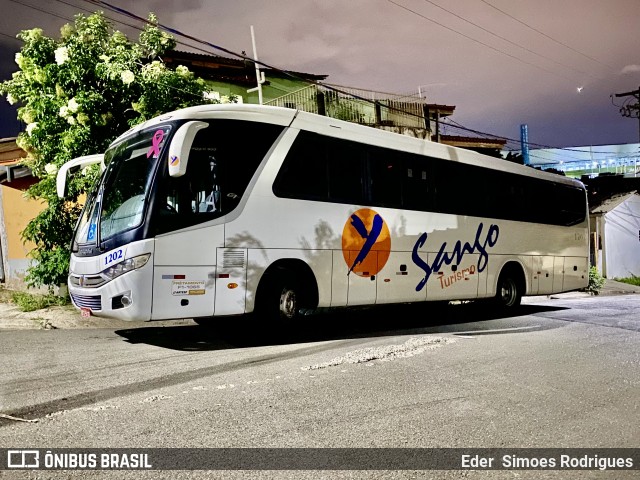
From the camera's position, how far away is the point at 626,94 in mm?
42500

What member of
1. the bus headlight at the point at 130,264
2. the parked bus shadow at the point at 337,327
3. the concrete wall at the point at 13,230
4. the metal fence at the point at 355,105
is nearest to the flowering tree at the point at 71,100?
the parked bus shadow at the point at 337,327

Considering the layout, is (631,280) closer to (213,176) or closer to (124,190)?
(213,176)

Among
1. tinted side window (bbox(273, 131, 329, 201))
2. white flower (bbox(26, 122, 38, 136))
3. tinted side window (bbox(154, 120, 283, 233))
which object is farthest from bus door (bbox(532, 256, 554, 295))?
white flower (bbox(26, 122, 38, 136))

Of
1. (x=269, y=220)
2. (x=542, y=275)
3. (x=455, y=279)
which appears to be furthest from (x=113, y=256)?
(x=542, y=275)

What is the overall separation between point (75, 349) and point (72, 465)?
460 centimetres

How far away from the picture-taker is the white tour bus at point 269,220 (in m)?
7.46

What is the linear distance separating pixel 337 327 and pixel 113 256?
4.67 meters

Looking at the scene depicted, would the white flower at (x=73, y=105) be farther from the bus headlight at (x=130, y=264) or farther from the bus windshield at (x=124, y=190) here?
the bus headlight at (x=130, y=264)

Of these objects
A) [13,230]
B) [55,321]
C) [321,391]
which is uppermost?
[13,230]

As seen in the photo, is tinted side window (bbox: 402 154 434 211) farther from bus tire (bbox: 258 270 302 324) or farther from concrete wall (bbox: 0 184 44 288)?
concrete wall (bbox: 0 184 44 288)

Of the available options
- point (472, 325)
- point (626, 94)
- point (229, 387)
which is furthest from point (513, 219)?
point (626, 94)

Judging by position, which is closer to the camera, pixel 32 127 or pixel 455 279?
pixel 32 127

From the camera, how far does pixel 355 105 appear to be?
2670 cm

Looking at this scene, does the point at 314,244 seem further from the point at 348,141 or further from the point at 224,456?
the point at 224,456
